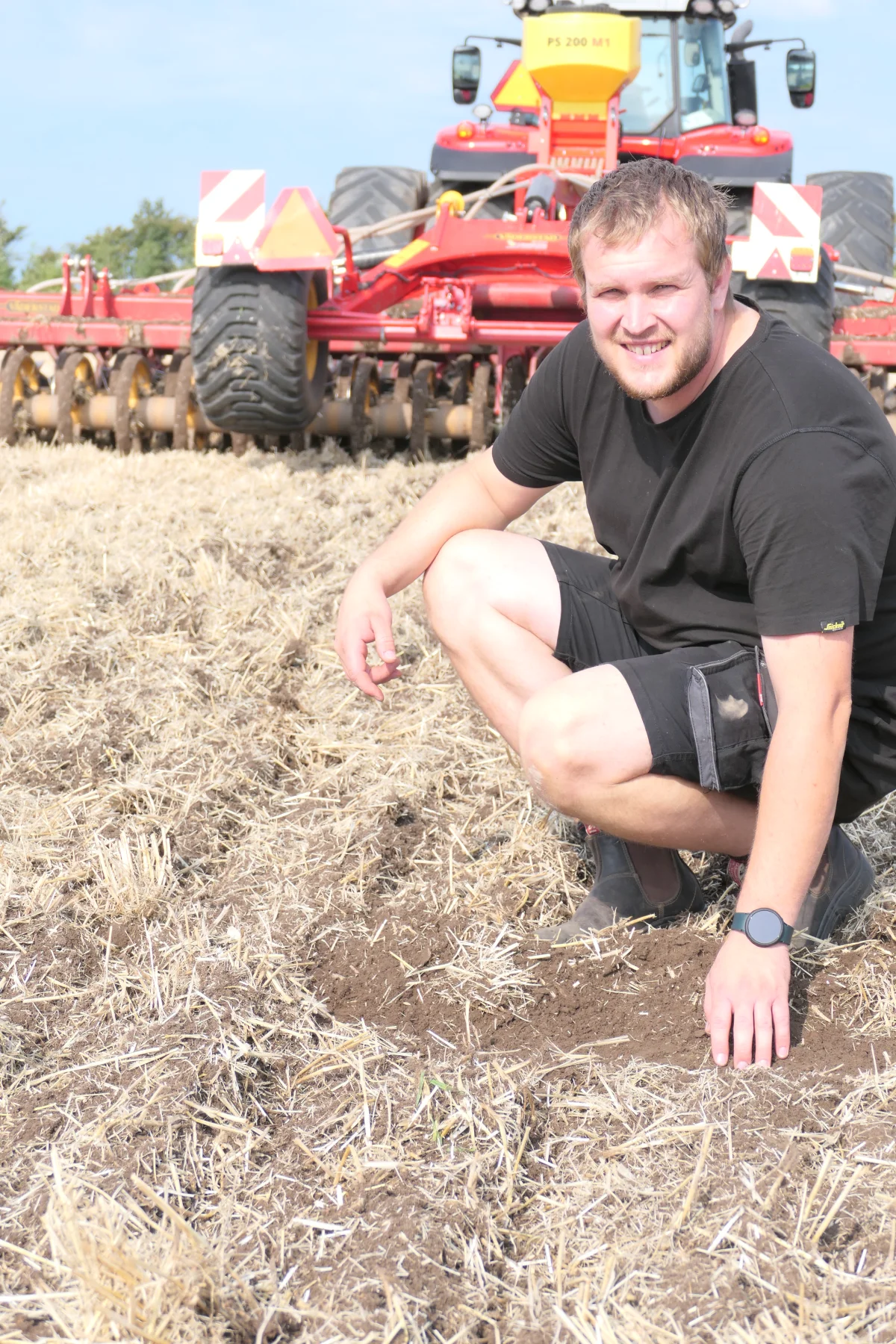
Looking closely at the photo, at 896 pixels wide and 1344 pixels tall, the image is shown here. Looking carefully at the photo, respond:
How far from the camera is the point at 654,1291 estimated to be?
1.46 m

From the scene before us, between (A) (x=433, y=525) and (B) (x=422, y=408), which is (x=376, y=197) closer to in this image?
(B) (x=422, y=408)

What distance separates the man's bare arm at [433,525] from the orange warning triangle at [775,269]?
10.4 feet

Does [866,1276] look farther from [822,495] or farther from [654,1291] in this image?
[822,495]

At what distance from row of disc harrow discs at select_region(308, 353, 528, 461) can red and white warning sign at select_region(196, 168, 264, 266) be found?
1.06 metres

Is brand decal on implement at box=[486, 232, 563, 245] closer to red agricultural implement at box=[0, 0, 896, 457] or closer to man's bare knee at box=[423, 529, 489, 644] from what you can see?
red agricultural implement at box=[0, 0, 896, 457]

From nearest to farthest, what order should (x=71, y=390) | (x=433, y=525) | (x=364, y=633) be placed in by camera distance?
(x=364, y=633), (x=433, y=525), (x=71, y=390)

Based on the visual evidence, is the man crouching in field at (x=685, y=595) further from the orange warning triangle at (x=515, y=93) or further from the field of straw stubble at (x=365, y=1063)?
the orange warning triangle at (x=515, y=93)

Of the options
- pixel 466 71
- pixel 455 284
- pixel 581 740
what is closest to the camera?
pixel 581 740

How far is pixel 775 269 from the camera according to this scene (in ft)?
17.3

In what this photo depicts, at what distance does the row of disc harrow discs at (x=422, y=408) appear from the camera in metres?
5.95

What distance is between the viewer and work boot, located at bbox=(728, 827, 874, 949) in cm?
222

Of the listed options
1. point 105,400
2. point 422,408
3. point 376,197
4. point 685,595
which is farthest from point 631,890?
point 376,197

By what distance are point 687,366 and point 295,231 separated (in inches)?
141

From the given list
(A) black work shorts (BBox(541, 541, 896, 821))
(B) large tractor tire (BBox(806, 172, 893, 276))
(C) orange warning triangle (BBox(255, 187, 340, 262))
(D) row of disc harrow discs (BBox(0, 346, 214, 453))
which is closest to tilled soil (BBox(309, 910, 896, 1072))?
(A) black work shorts (BBox(541, 541, 896, 821))
